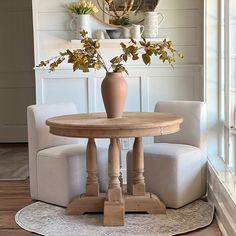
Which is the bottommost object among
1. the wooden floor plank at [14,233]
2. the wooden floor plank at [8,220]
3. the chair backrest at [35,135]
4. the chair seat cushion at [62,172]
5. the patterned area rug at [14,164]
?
the wooden floor plank at [14,233]

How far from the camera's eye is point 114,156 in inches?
127

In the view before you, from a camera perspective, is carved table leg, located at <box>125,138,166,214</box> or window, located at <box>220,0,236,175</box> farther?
window, located at <box>220,0,236,175</box>

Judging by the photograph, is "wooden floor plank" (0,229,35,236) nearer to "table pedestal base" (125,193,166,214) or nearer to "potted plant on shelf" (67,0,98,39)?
"table pedestal base" (125,193,166,214)

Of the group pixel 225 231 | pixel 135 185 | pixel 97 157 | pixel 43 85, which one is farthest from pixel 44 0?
pixel 225 231

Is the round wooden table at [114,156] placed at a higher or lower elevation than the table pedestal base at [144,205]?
higher

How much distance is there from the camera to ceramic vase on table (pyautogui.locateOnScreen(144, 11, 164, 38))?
4.33 meters

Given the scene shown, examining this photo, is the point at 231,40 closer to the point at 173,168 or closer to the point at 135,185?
the point at 173,168

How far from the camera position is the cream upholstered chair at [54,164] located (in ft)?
11.9

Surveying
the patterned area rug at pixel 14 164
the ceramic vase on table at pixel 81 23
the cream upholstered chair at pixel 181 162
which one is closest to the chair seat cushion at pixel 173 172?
the cream upholstered chair at pixel 181 162

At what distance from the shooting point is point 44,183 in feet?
12.4

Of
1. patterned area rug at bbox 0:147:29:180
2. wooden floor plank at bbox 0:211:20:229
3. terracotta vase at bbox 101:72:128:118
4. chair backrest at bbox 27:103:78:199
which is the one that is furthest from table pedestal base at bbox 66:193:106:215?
patterned area rug at bbox 0:147:29:180

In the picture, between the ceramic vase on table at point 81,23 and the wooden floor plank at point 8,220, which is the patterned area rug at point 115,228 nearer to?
the wooden floor plank at point 8,220

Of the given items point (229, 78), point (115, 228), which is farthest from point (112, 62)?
point (115, 228)

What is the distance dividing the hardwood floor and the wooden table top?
0.70 m
